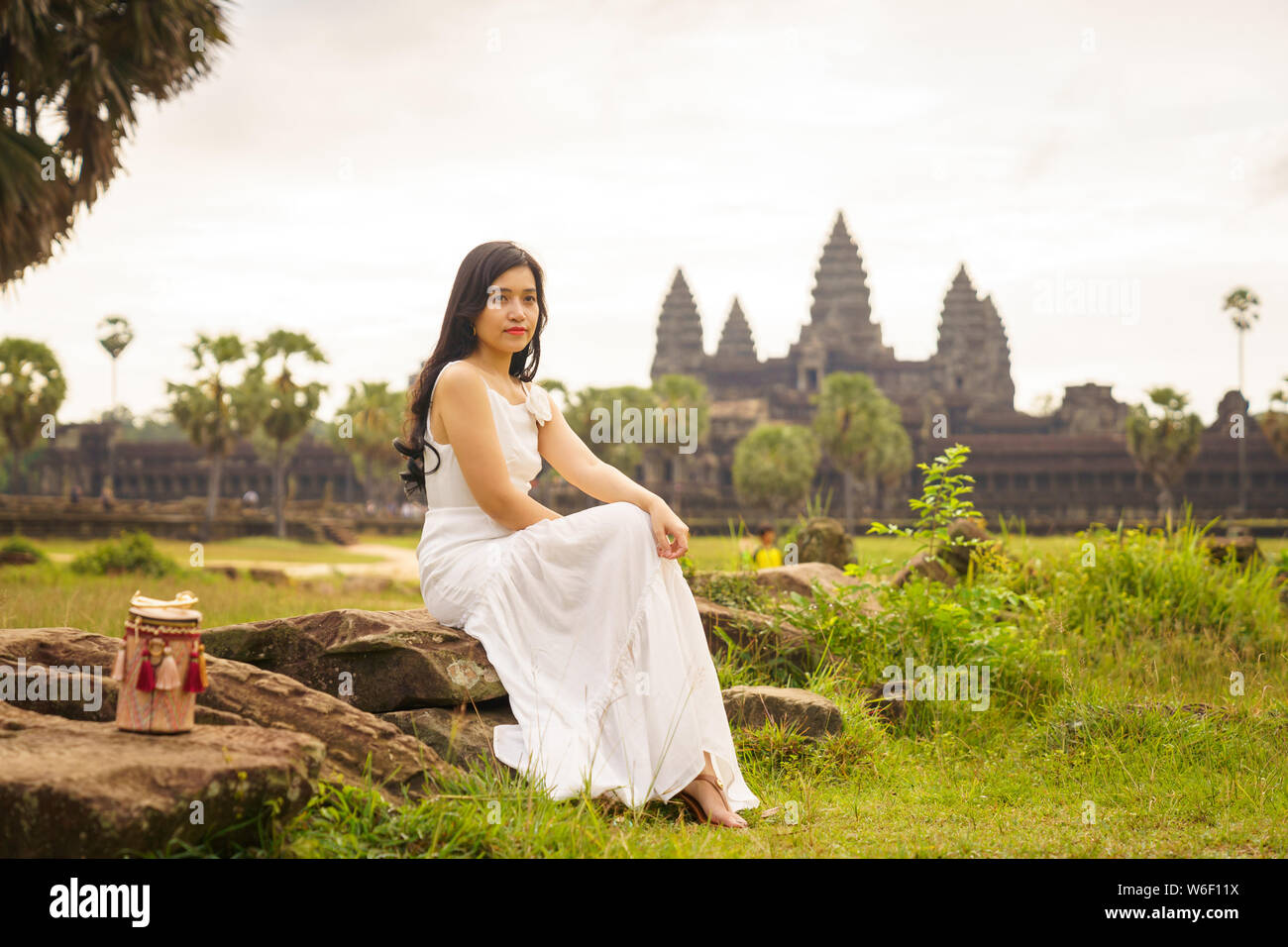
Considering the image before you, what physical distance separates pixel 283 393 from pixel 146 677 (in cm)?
3441

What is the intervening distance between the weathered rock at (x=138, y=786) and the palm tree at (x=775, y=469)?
3777 cm

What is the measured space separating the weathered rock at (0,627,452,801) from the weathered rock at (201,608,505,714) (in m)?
0.35

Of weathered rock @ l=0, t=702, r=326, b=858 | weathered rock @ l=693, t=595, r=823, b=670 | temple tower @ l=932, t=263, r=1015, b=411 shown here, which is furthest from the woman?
temple tower @ l=932, t=263, r=1015, b=411

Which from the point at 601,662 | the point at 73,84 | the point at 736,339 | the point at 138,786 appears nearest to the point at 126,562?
the point at 73,84

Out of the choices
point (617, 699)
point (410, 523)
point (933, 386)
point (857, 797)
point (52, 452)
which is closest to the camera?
point (617, 699)

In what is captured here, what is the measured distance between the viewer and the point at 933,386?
64062mm

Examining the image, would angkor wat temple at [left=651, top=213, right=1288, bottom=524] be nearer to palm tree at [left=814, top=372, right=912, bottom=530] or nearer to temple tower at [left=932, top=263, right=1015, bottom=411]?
temple tower at [left=932, top=263, right=1015, bottom=411]

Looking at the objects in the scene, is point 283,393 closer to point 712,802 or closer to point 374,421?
point 374,421

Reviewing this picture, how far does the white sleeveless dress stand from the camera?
11.8 ft

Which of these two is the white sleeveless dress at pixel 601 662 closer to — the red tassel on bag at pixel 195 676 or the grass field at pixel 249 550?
the red tassel on bag at pixel 195 676

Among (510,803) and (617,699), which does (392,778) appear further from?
(617,699)

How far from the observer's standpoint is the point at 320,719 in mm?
3500
